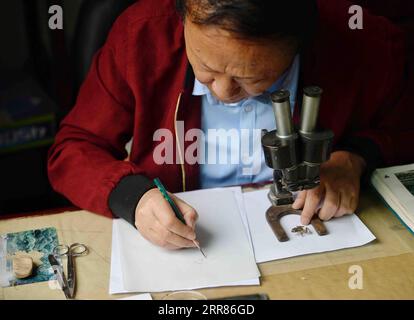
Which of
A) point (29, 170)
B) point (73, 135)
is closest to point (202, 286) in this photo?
point (73, 135)

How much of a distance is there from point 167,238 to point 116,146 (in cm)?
38

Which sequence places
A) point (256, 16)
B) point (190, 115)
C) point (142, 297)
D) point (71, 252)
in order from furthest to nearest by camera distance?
point (190, 115), point (71, 252), point (142, 297), point (256, 16)

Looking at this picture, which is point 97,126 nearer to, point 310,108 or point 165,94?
point 165,94

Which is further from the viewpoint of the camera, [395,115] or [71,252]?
[395,115]

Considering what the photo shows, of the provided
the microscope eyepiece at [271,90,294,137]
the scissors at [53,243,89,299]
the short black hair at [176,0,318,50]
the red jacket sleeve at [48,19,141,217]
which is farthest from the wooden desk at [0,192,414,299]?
the short black hair at [176,0,318,50]

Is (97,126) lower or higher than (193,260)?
higher

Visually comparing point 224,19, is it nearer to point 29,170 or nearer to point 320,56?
point 320,56

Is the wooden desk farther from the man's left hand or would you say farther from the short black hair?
the short black hair

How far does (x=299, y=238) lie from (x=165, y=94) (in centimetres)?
46

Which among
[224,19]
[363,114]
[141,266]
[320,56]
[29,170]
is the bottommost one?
[29,170]

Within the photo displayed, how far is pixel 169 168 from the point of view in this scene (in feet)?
4.42

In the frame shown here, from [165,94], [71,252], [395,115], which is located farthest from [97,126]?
[395,115]

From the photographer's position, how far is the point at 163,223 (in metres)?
1.08

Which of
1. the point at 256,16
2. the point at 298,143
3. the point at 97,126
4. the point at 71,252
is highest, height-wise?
the point at 256,16
